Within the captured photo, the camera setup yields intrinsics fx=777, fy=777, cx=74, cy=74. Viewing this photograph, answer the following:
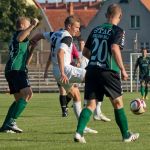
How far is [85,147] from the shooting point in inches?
438

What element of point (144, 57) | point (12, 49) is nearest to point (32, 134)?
point (12, 49)

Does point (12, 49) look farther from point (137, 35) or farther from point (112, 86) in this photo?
point (137, 35)

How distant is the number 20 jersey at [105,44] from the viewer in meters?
11.6

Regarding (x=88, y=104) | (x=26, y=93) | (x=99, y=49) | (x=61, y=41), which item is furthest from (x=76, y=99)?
(x=99, y=49)

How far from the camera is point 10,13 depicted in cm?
6600

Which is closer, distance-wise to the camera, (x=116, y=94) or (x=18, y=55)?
(x=116, y=94)

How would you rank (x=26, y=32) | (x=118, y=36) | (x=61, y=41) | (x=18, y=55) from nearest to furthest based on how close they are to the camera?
(x=118, y=36) < (x=26, y=32) < (x=61, y=41) < (x=18, y=55)

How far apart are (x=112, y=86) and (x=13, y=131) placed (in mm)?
2648

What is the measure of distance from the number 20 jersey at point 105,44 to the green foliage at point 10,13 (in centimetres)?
5339

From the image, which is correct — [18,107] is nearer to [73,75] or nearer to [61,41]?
[73,75]

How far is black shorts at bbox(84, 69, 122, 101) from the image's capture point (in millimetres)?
11719

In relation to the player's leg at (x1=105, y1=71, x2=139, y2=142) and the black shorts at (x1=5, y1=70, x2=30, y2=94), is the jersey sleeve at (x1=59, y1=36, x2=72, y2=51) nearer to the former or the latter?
the black shorts at (x1=5, y1=70, x2=30, y2=94)

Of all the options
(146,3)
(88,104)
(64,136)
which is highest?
(146,3)

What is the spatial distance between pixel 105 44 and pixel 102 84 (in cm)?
61
